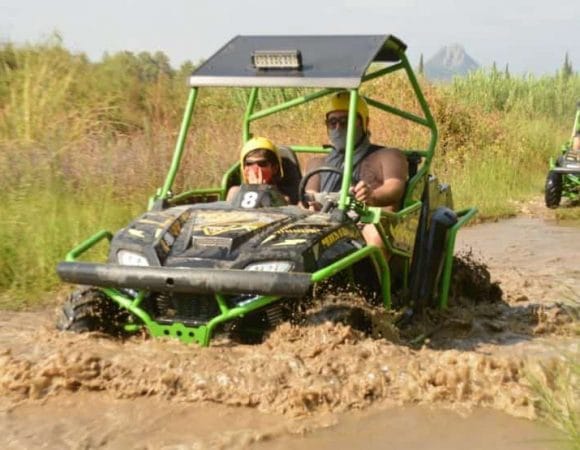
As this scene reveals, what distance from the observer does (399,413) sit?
476 centimetres

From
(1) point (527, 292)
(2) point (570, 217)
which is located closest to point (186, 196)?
(1) point (527, 292)

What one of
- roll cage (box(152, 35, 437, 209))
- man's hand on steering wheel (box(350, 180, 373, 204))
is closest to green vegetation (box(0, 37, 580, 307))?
roll cage (box(152, 35, 437, 209))

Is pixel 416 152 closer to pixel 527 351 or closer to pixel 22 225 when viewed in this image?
pixel 527 351

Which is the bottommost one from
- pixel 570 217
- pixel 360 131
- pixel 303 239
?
pixel 570 217

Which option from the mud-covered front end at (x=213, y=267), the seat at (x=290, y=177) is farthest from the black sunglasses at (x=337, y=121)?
the mud-covered front end at (x=213, y=267)

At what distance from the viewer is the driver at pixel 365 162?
639 centimetres

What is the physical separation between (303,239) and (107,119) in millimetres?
6248

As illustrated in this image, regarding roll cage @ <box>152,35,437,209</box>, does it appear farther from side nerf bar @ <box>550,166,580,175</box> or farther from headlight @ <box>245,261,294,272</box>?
side nerf bar @ <box>550,166,580,175</box>

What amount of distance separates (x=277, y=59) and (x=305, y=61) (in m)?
0.16

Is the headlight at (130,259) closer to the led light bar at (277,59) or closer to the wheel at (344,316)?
the wheel at (344,316)

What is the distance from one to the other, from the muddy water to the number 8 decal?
946mm

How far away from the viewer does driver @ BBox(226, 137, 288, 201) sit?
243 inches

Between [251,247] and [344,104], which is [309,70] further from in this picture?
[251,247]

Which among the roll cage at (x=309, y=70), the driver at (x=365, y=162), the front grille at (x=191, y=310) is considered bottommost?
the front grille at (x=191, y=310)
